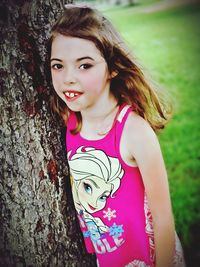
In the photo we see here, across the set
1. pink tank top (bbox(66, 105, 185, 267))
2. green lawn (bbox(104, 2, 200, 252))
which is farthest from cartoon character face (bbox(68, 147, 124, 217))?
green lawn (bbox(104, 2, 200, 252))

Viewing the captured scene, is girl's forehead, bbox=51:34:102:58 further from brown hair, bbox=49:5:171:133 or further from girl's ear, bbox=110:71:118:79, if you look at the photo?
girl's ear, bbox=110:71:118:79

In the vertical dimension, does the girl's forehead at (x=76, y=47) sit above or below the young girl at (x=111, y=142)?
above

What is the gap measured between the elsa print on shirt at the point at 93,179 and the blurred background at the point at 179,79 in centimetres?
48

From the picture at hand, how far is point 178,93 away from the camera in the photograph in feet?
17.0

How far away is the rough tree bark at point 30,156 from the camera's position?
1.58 m

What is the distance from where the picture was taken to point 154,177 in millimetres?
1533

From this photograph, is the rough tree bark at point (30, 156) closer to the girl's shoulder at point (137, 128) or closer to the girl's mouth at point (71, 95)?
the girl's mouth at point (71, 95)

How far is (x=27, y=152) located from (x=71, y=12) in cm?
64

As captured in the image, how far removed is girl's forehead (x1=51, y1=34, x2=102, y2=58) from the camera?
1483 millimetres

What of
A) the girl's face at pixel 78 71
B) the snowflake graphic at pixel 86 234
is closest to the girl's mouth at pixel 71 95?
the girl's face at pixel 78 71

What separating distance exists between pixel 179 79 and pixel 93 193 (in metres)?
4.43

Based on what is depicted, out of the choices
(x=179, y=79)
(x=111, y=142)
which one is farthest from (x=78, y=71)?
(x=179, y=79)

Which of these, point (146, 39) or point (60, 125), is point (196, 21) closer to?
point (146, 39)

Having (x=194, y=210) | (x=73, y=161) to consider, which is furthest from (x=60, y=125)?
(x=194, y=210)
